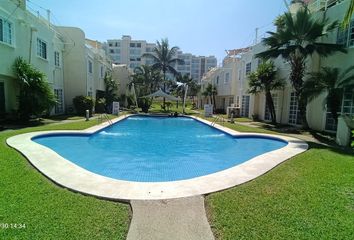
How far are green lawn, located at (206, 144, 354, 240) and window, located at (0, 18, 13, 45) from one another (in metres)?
15.8

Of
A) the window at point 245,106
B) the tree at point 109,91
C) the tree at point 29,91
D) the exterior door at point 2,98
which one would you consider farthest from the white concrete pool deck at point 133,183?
the tree at point 109,91

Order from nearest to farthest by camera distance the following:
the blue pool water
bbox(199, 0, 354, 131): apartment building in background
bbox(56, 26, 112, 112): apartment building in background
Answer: the blue pool water < bbox(199, 0, 354, 131): apartment building in background < bbox(56, 26, 112, 112): apartment building in background

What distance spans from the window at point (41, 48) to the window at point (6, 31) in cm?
364

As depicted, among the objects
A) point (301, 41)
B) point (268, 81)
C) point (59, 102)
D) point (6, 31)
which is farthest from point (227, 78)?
point (6, 31)

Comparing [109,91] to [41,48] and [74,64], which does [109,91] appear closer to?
[74,64]

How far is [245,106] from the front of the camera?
2731cm

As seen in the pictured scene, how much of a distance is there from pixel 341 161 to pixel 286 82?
13.0m

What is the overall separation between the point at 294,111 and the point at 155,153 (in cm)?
1359

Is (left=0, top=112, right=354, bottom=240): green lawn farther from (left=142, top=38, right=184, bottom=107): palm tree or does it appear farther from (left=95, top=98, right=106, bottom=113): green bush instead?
(left=142, top=38, right=184, bottom=107): palm tree

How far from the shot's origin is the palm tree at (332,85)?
12.3 metres

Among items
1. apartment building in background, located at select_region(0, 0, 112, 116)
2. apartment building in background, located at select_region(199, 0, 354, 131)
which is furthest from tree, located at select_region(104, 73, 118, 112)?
apartment building in background, located at select_region(199, 0, 354, 131)

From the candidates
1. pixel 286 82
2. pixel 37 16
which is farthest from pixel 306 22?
pixel 37 16

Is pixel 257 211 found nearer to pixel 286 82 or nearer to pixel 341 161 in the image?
pixel 341 161

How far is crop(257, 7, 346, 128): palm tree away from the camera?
Answer: 1416cm
